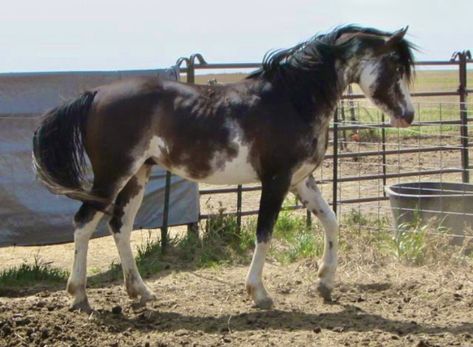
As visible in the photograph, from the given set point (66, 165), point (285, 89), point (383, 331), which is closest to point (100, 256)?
point (66, 165)

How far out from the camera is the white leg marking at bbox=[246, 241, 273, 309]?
237 inches

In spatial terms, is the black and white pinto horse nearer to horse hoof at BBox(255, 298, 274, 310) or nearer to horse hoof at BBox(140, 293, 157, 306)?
horse hoof at BBox(255, 298, 274, 310)

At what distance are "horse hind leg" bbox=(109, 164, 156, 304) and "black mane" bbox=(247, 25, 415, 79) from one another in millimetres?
1303

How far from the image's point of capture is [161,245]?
8312mm

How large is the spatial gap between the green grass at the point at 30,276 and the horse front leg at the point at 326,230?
2630 mm

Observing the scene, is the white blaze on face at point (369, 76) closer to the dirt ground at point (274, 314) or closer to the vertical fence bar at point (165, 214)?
the dirt ground at point (274, 314)

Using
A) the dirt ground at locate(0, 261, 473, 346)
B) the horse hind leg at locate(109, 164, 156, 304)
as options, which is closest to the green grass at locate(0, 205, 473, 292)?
the dirt ground at locate(0, 261, 473, 346)

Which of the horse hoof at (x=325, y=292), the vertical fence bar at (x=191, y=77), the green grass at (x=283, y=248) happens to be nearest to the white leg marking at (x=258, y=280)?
the horse hoof at (x=325, y=292)

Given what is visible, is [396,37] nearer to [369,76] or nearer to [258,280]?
[369,76]

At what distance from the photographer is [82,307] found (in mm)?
6047

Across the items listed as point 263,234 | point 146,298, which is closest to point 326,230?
point 263,234

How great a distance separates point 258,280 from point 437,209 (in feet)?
9.45

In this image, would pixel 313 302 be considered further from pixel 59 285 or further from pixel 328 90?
pixel 59 285

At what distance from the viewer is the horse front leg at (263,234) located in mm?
5949
